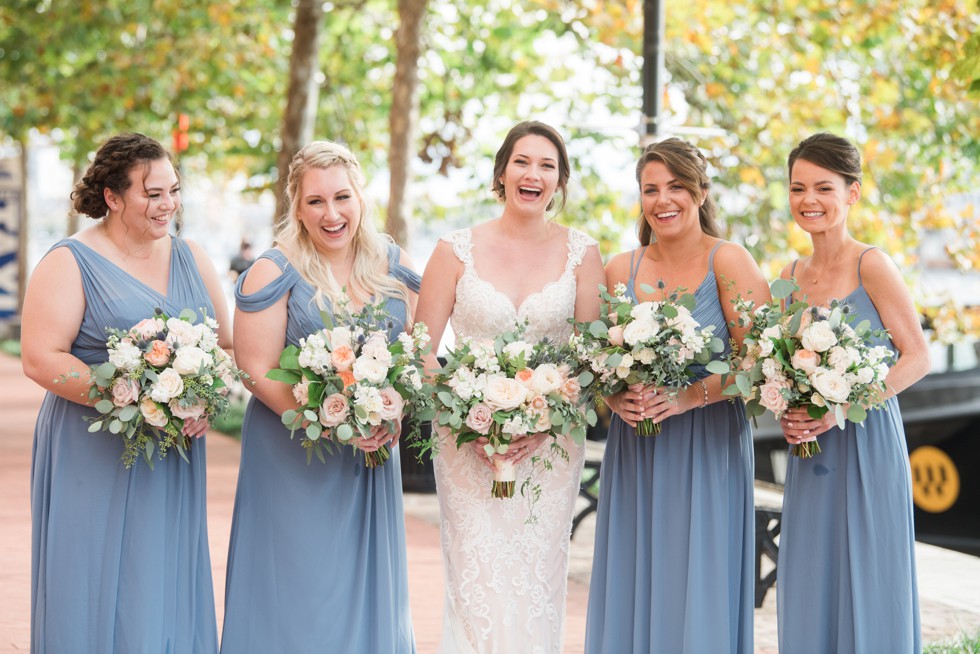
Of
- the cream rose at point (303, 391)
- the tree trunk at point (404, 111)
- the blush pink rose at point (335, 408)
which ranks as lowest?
the blush pink rose at point (335, 408)

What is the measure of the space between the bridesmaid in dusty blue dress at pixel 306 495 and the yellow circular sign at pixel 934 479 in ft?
34.1

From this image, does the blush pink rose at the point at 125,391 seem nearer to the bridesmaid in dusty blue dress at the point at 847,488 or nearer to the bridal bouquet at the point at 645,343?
the bridal bouquet at the point at 645,343

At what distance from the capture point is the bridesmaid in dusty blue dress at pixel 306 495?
468cm

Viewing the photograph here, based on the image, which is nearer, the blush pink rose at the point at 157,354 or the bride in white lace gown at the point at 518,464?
the blush pink rose at the point at 157,354

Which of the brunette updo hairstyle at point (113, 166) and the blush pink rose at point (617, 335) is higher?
the brunette updo hairstyle at point (113, 166)

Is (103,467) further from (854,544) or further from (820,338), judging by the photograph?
(854,544)

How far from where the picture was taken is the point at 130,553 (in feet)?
15.0

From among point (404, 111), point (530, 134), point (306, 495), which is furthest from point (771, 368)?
point (404, 111)

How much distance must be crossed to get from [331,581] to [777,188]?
26.3 feet

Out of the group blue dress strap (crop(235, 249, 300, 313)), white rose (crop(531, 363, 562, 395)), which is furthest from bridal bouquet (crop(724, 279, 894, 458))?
blue dress strap (crop(235, 249, 300, 313))

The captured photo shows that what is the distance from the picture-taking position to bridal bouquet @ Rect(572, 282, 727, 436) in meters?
4.50

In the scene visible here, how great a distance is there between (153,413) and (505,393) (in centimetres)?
133

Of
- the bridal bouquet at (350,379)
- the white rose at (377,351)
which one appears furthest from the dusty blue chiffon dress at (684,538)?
the white rose at (377,351)

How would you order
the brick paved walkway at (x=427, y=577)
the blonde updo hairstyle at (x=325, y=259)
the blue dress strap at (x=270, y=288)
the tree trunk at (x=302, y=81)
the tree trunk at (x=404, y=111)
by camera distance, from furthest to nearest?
the tree trunk at (x=302, y=81) → the tree trunk at (x=404, y=111) → the brick paved walkway at (x=427, y=577) → the blonde updo hairstyle at (x=325, y=259) → the blue dress strap at (x=270, y=288)
